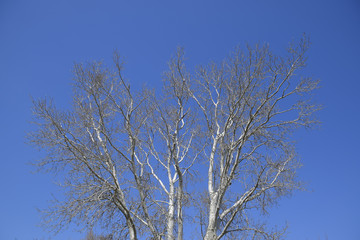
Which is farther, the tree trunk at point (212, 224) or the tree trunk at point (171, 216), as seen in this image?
the tree trunk at point (171, 216)

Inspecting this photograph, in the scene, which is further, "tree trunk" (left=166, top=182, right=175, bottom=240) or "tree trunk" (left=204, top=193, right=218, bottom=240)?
"tree trunk" (left=166, top=182, right=175, bottom=240)

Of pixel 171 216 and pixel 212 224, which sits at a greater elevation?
pixel 171 216

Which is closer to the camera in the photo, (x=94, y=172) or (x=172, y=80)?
(x=94, y=172)

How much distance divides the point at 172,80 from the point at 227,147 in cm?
278

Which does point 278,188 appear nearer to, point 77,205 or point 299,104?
point 299,104

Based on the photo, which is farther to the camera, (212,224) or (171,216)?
(171,216)

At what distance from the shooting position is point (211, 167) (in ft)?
33.8

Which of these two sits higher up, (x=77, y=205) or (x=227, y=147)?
(x=227, y=147)

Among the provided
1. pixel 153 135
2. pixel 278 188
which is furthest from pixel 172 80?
pixel 278 188

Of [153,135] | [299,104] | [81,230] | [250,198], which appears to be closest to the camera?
[81,230]

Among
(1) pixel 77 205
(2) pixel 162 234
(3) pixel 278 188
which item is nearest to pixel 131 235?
(2) pixel 162 234

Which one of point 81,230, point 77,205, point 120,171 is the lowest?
point 81,230

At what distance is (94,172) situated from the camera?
8.53m

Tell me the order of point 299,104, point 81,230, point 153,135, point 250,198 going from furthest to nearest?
point 153,135
point 299,104
point 250,198
point 81,230
